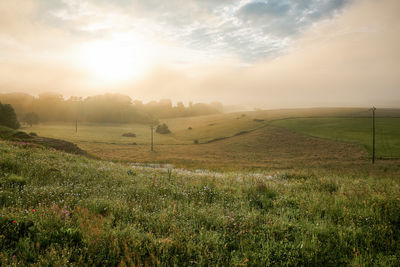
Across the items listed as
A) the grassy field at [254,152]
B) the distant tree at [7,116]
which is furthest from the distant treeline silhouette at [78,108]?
the grassy field at [254,152]

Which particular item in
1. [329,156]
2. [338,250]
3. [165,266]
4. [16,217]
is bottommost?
[329,156]

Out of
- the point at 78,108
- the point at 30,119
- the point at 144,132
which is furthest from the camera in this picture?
the point at 78,108

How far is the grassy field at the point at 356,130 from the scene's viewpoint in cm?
5499

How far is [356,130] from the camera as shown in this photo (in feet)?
244

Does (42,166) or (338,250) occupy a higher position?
(42,166)

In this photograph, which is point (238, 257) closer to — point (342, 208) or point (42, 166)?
point (342, 208)

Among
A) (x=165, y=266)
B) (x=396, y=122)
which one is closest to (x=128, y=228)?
(x=165, y=266)

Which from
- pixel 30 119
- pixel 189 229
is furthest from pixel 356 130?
pixel 30 119

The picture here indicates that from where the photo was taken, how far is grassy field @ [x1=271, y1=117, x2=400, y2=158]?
5499cm

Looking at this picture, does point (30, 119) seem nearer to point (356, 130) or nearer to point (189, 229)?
point (189, 229)

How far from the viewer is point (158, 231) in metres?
4.69

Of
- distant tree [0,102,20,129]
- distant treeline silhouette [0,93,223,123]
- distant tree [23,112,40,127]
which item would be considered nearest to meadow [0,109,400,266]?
distant tree [0,102,20,129]

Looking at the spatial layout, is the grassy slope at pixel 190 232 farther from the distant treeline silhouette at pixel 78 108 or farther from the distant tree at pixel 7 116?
the distant treeline silhouette at pixel 78 108

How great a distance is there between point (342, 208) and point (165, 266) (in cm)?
594
